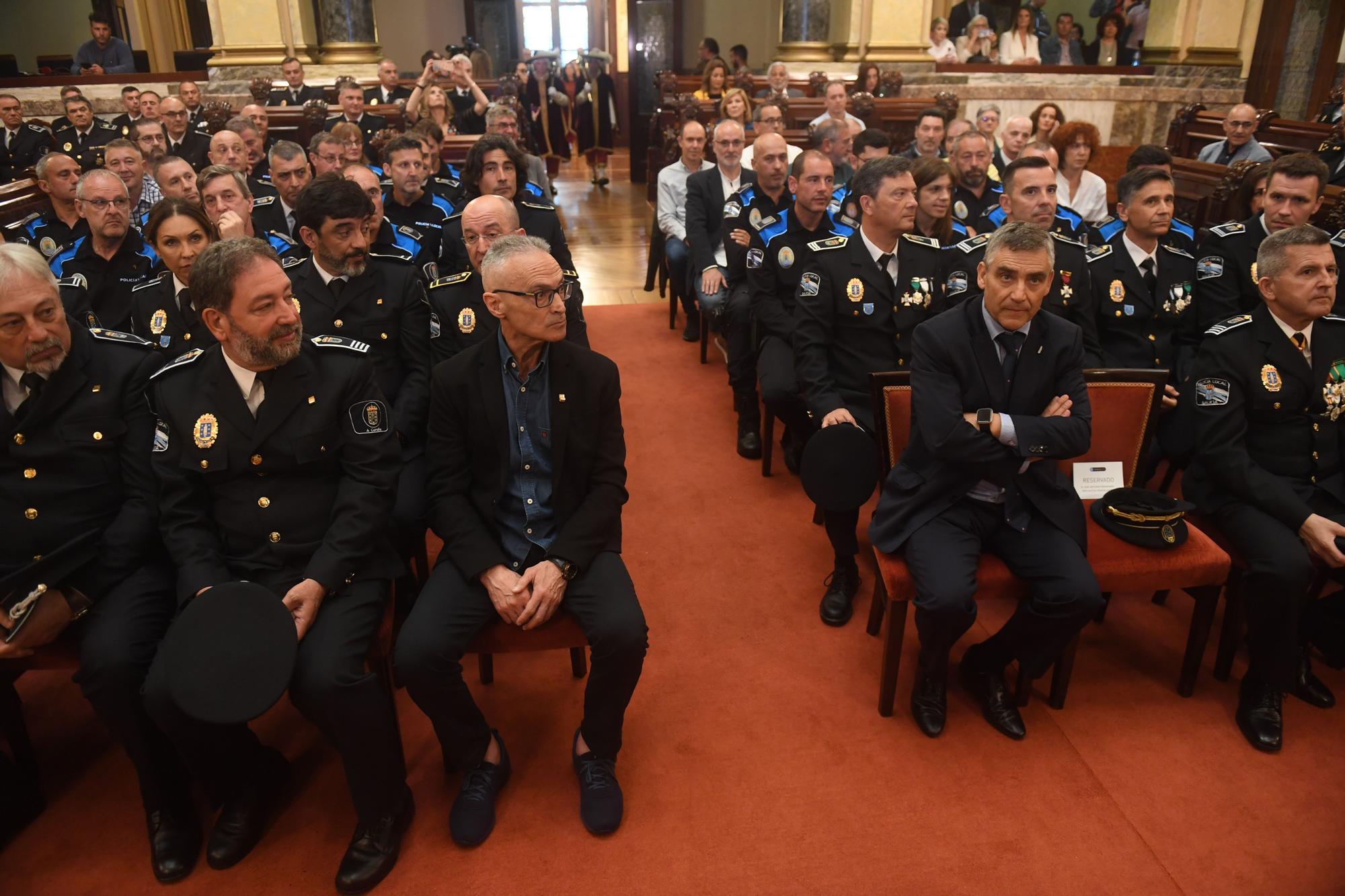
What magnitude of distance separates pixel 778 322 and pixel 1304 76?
27.5 feet

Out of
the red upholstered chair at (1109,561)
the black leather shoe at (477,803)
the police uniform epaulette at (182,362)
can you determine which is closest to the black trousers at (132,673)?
the police uniform epaulette at (182,362)

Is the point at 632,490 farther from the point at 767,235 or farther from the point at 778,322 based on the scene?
the point at 767,235

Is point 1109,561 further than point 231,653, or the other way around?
point 1109,561

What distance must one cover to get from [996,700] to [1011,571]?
0.38m

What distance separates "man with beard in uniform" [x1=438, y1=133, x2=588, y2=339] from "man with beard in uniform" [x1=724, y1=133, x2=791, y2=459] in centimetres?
74

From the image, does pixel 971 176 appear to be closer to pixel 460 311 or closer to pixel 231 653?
pixel 460 311

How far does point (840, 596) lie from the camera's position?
2846mm

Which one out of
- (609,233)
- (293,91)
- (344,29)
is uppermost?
(344,29)

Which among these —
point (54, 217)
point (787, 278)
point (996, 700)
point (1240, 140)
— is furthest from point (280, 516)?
point (1240, 140)

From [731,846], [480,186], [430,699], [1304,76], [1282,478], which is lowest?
[731,846]

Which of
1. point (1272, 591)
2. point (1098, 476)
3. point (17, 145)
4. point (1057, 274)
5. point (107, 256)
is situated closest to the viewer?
point (1272, 591)

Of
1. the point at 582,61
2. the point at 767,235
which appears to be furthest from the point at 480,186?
the point at 582,61

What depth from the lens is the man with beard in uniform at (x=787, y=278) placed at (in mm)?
3514

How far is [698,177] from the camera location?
4.90 meters
